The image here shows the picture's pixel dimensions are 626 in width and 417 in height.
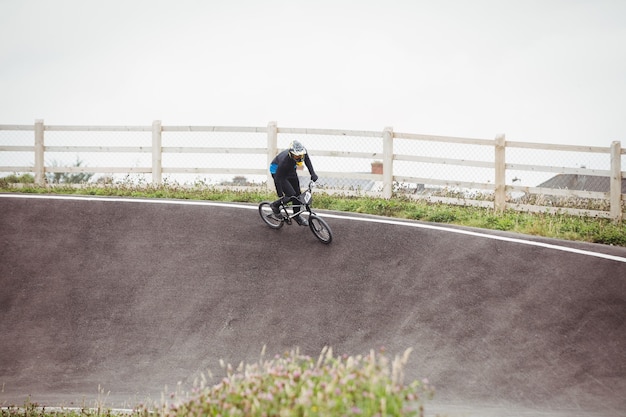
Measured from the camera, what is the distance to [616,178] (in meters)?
13.6

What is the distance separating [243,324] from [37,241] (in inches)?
212

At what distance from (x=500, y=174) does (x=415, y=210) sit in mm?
2281

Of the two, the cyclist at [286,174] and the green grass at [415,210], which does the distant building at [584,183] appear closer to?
the green grass at [415,210]

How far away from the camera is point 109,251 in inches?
466

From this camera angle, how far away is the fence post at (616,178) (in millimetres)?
13570

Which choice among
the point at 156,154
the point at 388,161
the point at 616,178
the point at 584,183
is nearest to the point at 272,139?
the point at 388,161

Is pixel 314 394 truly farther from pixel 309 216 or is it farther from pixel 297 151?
pixel 309 216

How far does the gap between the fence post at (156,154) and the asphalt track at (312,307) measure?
433 cm

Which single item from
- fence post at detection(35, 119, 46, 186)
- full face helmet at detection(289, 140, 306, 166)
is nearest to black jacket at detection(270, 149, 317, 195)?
full face helmet at detection(289, 140, 306, 166)

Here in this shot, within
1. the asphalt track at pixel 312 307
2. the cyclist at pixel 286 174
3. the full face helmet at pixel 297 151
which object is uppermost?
the full face helmet at pixel 297 151

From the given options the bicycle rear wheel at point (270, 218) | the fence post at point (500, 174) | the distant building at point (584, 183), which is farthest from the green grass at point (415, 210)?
the distant building at point (584, 183)

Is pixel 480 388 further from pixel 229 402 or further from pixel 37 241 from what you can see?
pixel 37 241

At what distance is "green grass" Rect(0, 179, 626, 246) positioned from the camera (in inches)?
470

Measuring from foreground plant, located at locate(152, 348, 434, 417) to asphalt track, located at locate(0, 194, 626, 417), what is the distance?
2.04 meters
